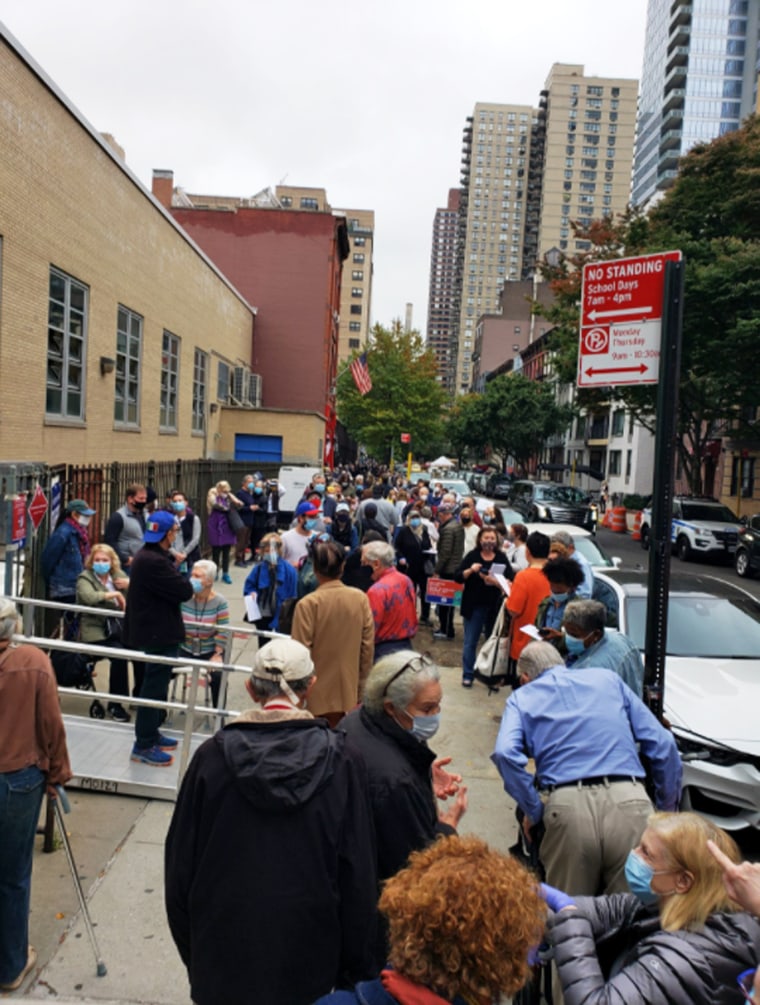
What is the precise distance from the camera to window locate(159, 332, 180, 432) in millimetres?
22186

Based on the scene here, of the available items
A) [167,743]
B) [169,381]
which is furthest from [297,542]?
[169,381]

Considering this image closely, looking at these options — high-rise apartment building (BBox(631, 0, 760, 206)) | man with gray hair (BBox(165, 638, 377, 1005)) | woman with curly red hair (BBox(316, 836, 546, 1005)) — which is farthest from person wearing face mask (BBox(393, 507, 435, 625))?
high-rise apartment building (BBox(631, 0, 760, 206))

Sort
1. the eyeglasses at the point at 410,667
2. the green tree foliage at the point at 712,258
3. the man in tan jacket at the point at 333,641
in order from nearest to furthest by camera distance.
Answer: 1. the eyeglasses at the point at 410,667
2. the man in tan jacket at the point at 333,641
3. the green tree foliage at the point at 712,258

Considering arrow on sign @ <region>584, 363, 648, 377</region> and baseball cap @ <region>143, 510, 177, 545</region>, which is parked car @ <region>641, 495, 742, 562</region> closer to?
arrow on sign @ <region>584, 363, 648, 377</region>

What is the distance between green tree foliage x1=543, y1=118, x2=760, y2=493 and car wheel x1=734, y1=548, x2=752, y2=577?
620cm

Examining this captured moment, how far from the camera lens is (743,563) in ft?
67.8

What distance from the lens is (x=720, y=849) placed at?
2254mm

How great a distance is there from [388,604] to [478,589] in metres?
2.34

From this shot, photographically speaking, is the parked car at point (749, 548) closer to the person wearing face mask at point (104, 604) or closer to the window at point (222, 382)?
the person wearing face mask at point (104, 604)

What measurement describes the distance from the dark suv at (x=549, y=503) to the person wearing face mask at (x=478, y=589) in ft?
53.8

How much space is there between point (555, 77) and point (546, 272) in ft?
432

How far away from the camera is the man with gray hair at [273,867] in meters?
2.23

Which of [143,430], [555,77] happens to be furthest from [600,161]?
[143,430]

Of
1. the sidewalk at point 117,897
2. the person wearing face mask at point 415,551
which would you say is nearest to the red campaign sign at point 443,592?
the person wearing face mask at point 415,551
